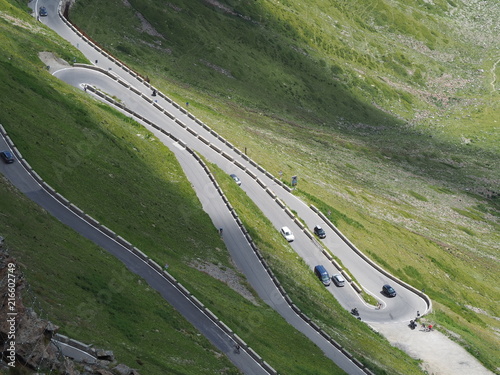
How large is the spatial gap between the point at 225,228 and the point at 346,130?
85.8m

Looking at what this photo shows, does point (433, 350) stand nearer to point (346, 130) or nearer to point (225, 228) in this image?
point (225, 228)

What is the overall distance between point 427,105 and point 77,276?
541 ft

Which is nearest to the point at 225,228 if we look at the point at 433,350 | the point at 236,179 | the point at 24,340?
the point at 236,179

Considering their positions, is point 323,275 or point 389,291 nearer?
point 323,275

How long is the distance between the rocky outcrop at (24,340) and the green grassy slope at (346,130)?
56.3 m

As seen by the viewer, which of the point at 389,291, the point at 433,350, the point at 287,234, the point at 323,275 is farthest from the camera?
the point at 287,234

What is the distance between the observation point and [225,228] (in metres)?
75.8

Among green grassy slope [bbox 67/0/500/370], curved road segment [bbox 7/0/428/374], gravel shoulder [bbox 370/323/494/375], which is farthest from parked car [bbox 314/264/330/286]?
green grassy slope [bbox 67/0/500/370]

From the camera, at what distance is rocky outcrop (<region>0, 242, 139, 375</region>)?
96.0 feet

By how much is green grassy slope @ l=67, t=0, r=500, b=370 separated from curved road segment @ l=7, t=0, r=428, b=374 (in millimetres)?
5181

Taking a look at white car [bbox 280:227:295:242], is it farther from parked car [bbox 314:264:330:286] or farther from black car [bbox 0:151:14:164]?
black car [bbox 0:151:14:164]

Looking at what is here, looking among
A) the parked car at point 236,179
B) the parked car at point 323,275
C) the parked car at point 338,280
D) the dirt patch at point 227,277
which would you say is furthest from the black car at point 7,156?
the parked car at point 338,280

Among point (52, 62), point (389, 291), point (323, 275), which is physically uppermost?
point (52, 62)

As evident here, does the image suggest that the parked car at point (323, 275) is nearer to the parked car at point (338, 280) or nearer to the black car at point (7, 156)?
the parked car at point (338, 280)
